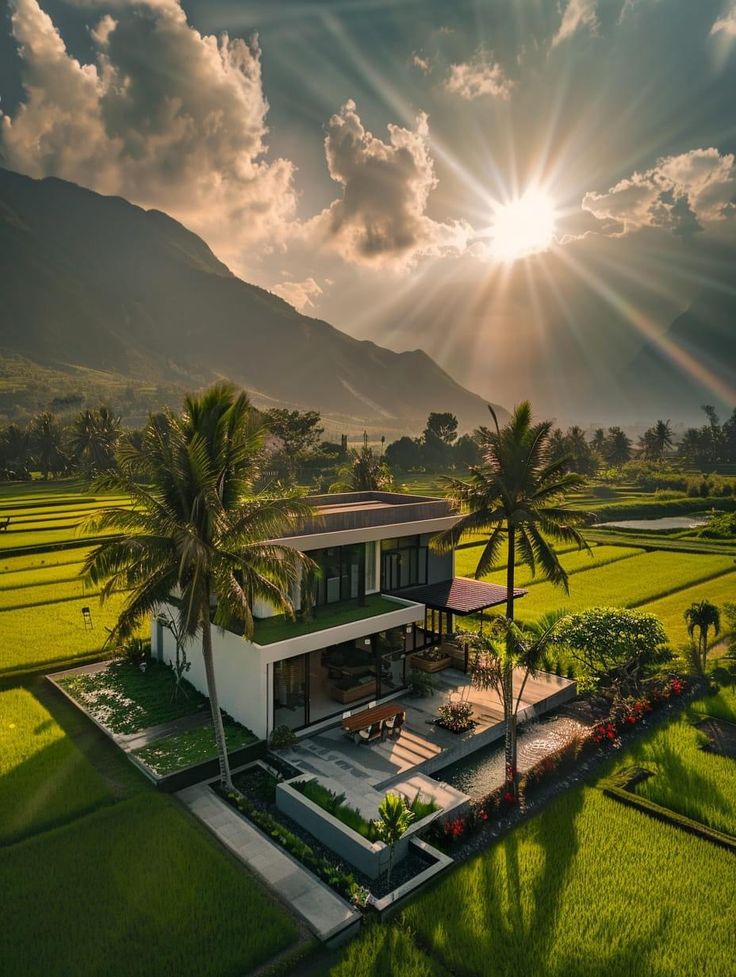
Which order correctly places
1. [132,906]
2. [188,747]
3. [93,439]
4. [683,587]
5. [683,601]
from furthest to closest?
[93,439] → [683,587] → [683,601] → [188,747] → [132,906]

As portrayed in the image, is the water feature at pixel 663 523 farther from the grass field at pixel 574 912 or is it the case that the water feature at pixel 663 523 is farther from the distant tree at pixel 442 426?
the distant tree at pixel 442 426

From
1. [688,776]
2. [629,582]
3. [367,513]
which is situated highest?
[367,513]

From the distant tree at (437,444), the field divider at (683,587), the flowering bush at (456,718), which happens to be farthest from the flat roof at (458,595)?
the distant tree at (437,444)

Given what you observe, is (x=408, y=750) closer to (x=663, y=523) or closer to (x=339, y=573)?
(x=339, y=573)

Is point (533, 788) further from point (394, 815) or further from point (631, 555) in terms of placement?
point (631, 555)

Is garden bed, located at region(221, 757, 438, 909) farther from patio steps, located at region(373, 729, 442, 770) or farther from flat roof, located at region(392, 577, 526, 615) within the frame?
flat roof, located at region(392, 577, 526, 615)

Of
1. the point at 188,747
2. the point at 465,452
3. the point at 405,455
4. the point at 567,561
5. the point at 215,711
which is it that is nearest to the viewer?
the point at 215,711

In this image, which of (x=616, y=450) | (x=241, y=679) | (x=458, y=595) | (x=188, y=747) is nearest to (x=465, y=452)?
(x=616, y=450)

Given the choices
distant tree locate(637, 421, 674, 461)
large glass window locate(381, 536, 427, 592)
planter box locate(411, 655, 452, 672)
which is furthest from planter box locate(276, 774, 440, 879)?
distant tree locate(637, 421, 674, 461)
